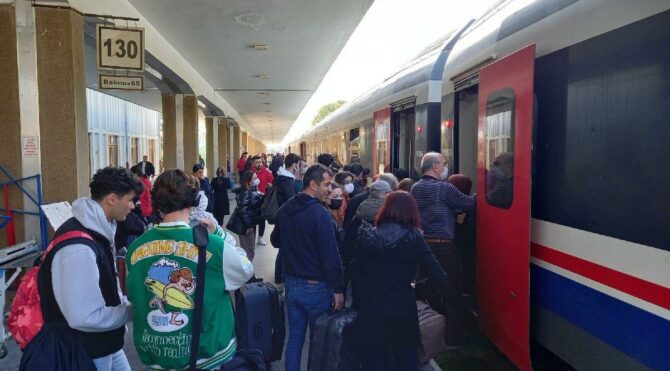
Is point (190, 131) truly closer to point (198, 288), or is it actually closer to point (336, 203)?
point (336, 203)

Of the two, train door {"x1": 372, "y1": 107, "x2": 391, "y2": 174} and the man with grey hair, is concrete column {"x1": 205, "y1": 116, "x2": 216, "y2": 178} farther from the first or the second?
the man with grey hair

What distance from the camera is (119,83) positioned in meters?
7.59

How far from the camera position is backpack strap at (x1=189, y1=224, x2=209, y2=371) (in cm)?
226

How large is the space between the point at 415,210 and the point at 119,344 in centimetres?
193

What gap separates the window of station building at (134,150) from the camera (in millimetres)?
26594

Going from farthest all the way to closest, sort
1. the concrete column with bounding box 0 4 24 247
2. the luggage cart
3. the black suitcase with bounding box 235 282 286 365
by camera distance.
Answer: the concrete column with bounding box 0 4 24 247 < the luggage cart < the black suitcase with bounding box 235 282 286 365

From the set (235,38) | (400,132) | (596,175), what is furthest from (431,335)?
(235,38)

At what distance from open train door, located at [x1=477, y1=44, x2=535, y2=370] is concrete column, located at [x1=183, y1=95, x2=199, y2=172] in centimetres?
1266

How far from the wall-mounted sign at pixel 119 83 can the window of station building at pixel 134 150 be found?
2007cm

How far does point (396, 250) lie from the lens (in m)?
3.44

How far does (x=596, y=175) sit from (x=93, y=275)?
102 inches

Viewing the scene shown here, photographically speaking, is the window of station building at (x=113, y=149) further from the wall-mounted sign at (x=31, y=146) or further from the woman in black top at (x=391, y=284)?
the woman in black top at (x=391, y=284)

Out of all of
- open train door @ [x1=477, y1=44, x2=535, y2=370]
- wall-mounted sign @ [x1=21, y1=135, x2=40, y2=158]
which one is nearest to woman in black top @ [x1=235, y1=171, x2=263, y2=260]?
wall-mounted sign @ [x1=21, y1=135, x2=40, y2=158]

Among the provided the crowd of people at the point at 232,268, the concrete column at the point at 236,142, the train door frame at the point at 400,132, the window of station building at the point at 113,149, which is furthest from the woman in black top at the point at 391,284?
the concrete column at the point at 236,142
